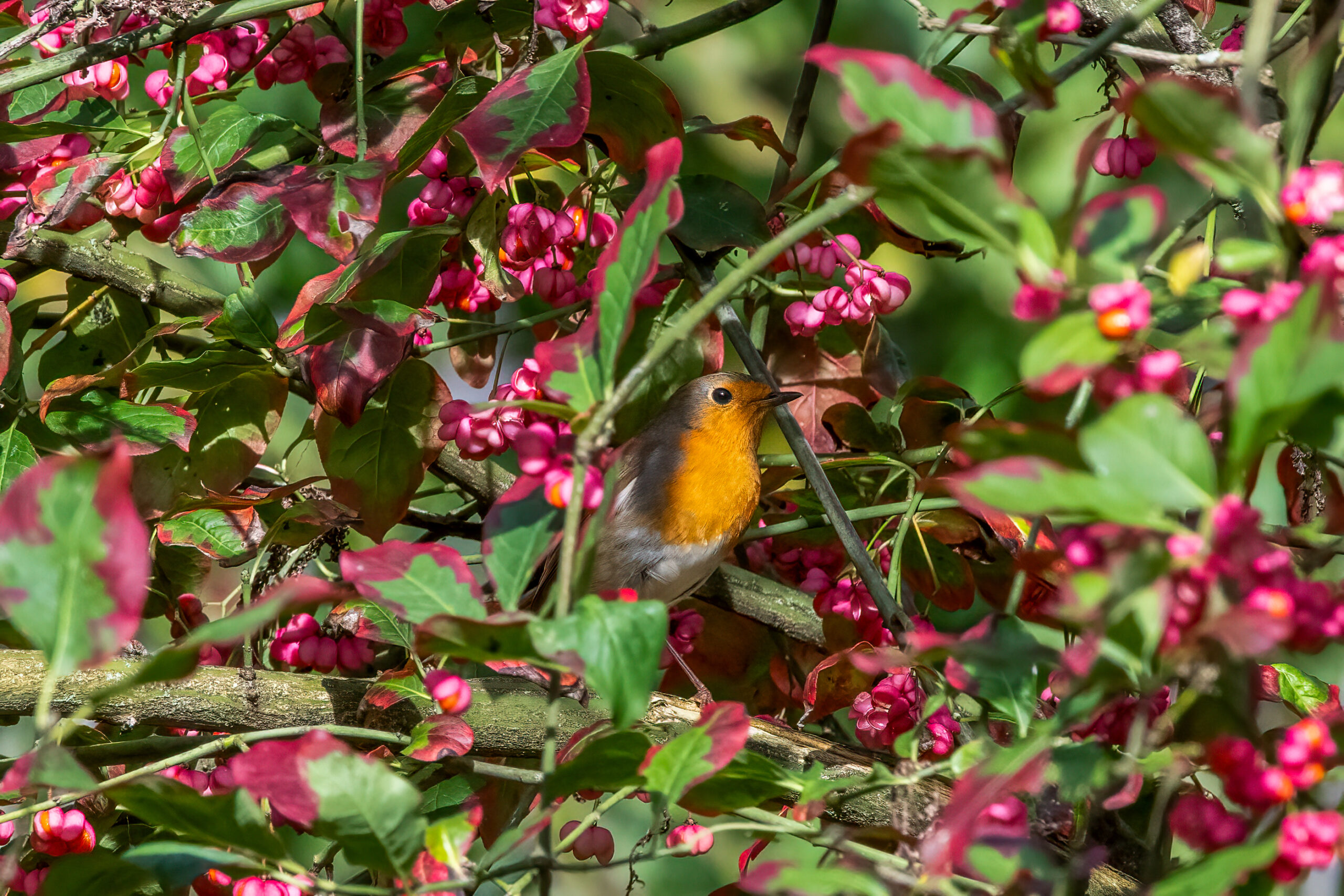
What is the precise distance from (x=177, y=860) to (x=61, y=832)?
467 millimetres

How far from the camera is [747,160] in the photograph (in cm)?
317

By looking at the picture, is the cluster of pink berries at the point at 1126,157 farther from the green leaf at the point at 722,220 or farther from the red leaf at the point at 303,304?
the red leaf at the point at 303,304

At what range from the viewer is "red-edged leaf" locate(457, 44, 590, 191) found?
116cm

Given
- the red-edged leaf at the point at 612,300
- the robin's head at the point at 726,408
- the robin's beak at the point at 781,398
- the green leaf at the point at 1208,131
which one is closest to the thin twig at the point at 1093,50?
the green leaf at the point at 1208,131

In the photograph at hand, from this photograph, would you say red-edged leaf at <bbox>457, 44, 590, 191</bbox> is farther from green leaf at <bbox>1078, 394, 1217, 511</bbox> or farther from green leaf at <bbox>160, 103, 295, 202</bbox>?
green leaf at <bbox>1078, 394, 1217, 511</bbox>

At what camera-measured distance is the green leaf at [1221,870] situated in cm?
55

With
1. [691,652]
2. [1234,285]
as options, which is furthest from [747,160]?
[1234,285]

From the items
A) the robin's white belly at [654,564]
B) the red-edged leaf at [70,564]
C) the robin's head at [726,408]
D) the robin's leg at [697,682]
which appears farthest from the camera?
the robin's head at [726,408]

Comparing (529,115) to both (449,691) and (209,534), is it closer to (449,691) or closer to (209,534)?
(449,691)

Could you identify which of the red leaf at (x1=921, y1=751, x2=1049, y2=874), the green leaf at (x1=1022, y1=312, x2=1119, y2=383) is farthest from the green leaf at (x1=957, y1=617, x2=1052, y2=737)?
the green leaf at (x1=1022, y1=312, x2=1119, y2=383)

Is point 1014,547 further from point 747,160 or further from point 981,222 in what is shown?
point 747,160

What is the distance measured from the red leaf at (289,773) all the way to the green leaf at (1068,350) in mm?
488

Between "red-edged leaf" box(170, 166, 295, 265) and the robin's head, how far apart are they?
4.18ft

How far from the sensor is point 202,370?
149 centimetres
